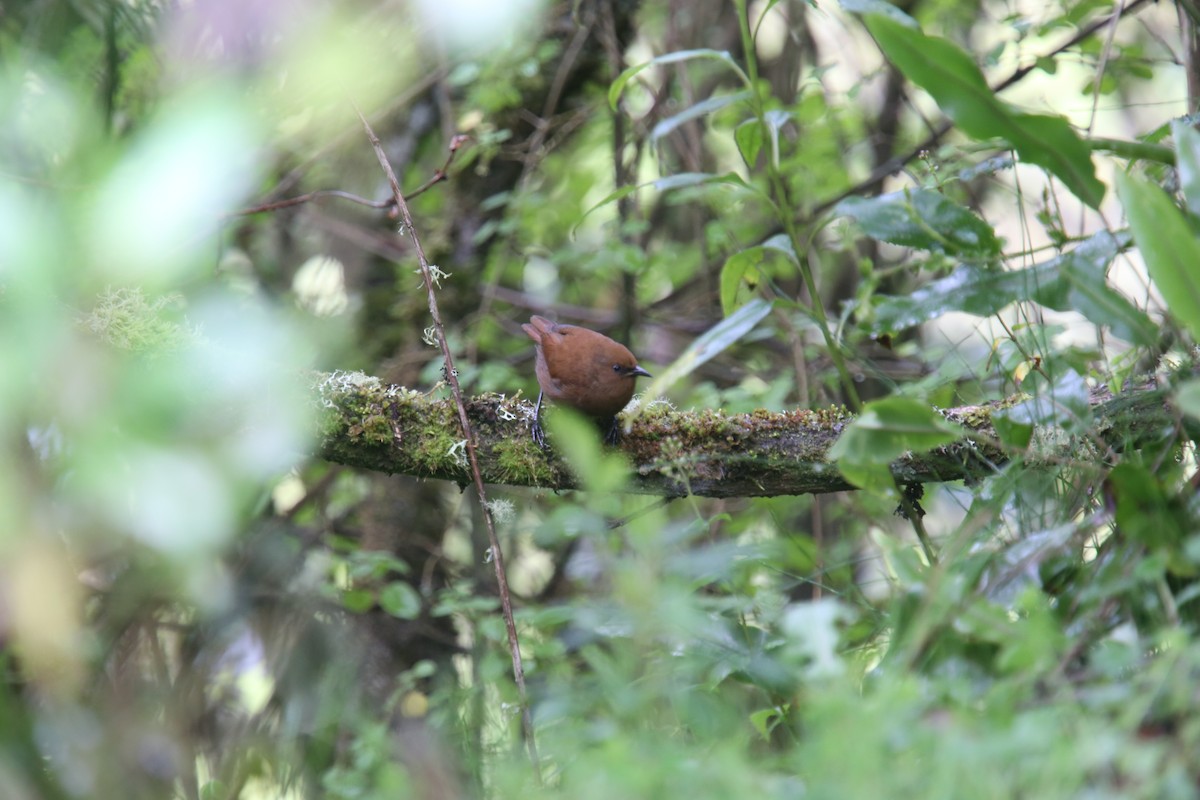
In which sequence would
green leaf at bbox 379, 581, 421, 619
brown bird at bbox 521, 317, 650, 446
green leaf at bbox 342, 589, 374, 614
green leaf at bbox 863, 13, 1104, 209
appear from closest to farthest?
green leaf at bbox 863, 13, 1104, 209
brown bird at bbox 521, 317, 650, 446
green leaf at bbox 379, 581, 421, 619
green leaf at bbox 342, 589, 374, 614

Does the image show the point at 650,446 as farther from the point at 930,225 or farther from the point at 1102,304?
the point at 1102,304

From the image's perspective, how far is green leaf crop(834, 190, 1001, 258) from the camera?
→ 2377 millimetres

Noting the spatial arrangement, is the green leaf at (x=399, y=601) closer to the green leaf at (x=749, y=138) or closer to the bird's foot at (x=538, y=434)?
the bird's foot at (x=538, y=434)

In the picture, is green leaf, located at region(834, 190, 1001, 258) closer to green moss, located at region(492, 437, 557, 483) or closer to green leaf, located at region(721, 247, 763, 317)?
green leaf, located at region(721, 247, 763, 317)

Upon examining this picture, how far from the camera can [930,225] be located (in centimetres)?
238

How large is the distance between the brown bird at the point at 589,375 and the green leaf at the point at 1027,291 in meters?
0.82

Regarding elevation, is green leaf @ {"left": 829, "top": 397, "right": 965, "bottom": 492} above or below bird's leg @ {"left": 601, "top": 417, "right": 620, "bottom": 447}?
above

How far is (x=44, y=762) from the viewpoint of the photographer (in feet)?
11.7

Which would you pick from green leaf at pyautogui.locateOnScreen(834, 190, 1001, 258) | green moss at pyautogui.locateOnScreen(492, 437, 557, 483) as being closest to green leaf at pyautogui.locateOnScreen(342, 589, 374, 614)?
green moss at pyautogui.locateOnScreen(492, 437, 557, 483)

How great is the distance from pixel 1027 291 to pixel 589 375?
125 cm

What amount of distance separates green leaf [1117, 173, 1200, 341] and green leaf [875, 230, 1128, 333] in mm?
374

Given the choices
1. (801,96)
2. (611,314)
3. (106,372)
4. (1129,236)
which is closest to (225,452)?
(106,372)

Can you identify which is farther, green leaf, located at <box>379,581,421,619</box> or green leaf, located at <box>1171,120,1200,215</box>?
green leaf, located at <box>379,581,421,619</box>

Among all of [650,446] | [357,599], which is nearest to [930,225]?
[650,446]
